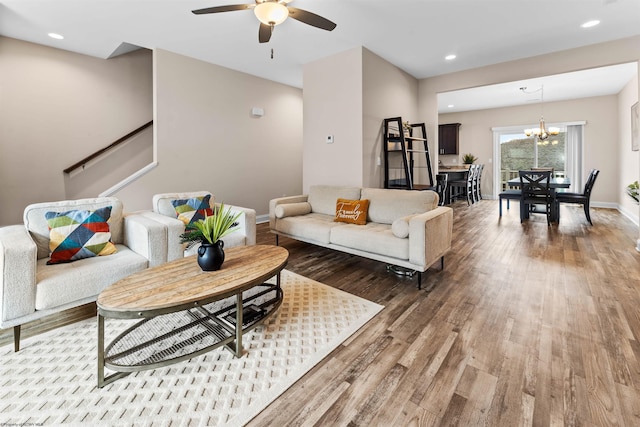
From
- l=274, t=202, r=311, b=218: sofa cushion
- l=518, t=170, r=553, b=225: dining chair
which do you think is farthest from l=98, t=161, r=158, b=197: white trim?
l=518, t=170, r=553, b=225: dining chair

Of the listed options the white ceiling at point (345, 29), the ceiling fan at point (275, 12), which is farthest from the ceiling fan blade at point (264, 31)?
the white ceiling at point (345, 29)

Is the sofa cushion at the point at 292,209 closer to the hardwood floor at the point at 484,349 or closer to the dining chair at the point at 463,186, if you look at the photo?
the hardwood floor at the point at 484,349

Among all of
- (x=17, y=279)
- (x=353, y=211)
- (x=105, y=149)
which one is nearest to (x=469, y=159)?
(x=353, y=211)

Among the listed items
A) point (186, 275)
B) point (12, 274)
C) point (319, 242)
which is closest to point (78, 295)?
point (12, 274)

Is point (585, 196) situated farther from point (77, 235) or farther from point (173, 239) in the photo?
point (77, 235)

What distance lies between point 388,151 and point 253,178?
248 cm

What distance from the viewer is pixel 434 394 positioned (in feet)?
4.81

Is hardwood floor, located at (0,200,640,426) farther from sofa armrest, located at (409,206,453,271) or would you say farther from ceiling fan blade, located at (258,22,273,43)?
ceiling fan blade, located at (258,22,273,43)

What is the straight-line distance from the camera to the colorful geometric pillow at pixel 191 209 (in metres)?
3.04

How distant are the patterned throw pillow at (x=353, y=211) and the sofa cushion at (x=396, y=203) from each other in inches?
4.4

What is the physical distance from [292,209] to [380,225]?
1.20 metres

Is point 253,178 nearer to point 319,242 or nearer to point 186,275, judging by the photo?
point 319,242

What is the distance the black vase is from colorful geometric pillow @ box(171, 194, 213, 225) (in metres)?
1.28

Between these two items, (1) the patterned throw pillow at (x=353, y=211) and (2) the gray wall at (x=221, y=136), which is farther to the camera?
(2) the gray wall at (x=221, y=136)
